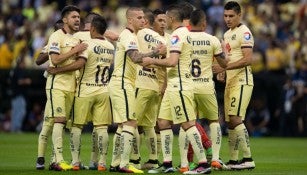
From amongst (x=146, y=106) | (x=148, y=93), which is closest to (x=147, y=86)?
(x=148, y=93)

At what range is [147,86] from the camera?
19453mm

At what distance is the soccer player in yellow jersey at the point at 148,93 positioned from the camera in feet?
63.7

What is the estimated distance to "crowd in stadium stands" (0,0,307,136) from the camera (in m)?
32.9

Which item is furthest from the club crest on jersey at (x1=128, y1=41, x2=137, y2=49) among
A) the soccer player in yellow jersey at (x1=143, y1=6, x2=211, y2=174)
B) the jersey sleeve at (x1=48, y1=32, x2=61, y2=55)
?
the jersey sleeve at (x1=48, y1=32, x2=61, y2=55)

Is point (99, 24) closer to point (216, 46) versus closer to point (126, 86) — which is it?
point (126, 86)

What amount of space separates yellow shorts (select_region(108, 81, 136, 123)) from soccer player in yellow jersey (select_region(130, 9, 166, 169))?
57 centimetres

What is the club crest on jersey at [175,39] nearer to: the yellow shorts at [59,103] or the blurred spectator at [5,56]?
the yellow shorts at [59,103]

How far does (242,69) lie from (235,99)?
1.96ft

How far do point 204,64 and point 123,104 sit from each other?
1.63m

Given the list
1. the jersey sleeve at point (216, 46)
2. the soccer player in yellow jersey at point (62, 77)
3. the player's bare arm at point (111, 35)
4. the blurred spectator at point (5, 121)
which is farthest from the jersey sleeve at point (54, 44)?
the blurred spectator at point (5, 121)

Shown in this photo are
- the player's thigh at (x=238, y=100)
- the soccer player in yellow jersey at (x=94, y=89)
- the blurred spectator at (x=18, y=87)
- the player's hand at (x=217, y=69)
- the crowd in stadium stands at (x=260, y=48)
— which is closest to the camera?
the soccer player in yellow jersey at (x=94, y=89)

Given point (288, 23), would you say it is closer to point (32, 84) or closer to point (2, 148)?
point (32, 84)

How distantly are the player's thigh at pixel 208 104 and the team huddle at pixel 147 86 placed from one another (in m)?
0.02

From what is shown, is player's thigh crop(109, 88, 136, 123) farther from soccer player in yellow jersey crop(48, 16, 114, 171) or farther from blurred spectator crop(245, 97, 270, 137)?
blurred spectator crop(245, 97, 270, 137)
